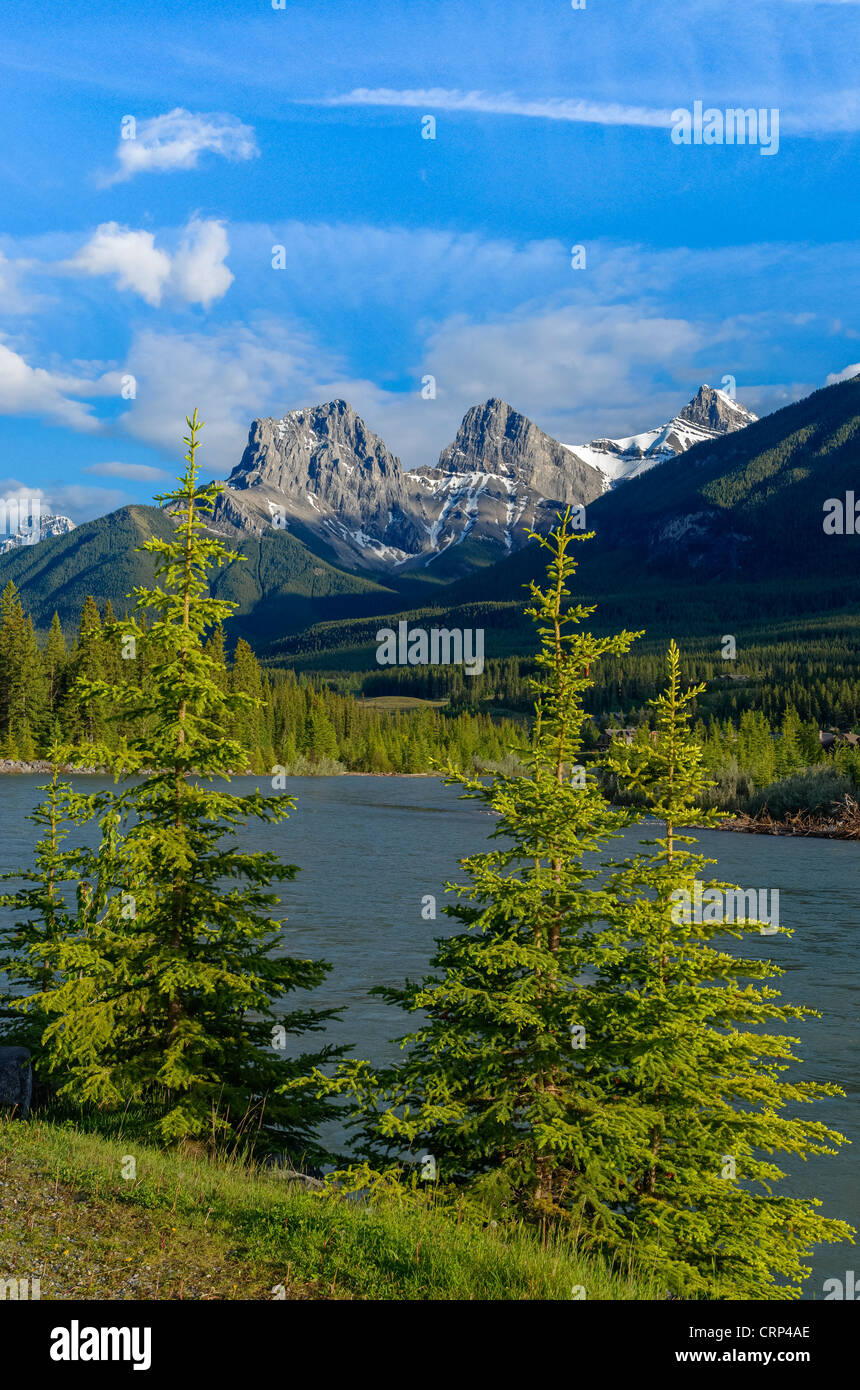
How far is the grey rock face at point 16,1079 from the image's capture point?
46.5 ft

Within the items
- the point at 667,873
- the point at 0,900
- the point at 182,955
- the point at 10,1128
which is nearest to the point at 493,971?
the point at 667,873

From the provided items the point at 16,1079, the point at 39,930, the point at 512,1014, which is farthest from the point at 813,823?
the point at 16,1079

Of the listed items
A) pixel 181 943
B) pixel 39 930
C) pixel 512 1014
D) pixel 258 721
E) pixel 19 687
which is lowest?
pixel 39 930

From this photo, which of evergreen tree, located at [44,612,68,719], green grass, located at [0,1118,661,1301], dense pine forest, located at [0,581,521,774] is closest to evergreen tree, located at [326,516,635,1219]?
green grass, located at [0,1118,661,1301]

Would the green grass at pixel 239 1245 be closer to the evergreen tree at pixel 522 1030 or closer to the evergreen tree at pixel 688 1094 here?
the evergreen tree at pixel 522 1030

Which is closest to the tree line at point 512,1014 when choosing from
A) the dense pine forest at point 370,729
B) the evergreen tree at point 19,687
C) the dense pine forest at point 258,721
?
the dense pine forest at point 370,729

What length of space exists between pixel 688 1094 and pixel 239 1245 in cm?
581

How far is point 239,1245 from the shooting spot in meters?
9.12

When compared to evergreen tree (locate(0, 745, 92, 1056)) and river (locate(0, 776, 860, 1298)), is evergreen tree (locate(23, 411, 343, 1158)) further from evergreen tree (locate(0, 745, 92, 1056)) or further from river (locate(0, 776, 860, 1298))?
river (locate(0, 776, 860, 1298))

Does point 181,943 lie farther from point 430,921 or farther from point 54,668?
point 54,668

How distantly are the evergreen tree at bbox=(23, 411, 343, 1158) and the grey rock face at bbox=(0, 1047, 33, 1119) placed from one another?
511 millimetres

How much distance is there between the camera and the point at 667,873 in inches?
511

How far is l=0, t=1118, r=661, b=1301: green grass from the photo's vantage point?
27.1 feet
